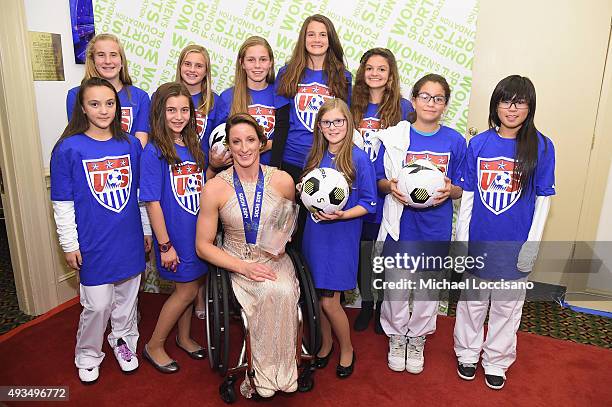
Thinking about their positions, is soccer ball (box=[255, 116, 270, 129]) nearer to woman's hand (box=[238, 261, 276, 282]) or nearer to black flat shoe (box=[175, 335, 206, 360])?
woman's hand (box=[238, 261, 276, 282])

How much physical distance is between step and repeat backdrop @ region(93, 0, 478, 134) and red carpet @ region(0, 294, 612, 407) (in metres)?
1.48

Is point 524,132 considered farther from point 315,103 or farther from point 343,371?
point 343,371

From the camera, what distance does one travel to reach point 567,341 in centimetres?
296

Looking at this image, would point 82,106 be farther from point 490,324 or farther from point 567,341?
point 567,341

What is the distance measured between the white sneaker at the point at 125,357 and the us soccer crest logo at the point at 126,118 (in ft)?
3.81

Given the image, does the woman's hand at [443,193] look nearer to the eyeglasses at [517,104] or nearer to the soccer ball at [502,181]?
the soccer ball at [502,181]

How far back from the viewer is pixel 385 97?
2.63m

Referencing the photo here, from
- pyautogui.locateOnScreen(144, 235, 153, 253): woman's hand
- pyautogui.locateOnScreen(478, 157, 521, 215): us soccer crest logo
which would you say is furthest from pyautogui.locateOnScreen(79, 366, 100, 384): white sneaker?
pyautogui.locateOnScreen(478, 157, 521, 215): us soccer crest logo

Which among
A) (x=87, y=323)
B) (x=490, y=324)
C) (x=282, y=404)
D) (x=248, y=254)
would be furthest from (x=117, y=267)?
(x=490, y=324)

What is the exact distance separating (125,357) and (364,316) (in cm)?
145

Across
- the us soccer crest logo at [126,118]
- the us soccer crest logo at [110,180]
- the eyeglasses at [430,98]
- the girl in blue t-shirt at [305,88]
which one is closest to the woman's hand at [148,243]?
the us soccer crest logo at [110,180]

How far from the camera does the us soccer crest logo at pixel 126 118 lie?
2.65 meters

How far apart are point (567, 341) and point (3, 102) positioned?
375 centimetres

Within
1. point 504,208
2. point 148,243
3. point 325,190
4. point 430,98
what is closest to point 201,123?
point 148,243
